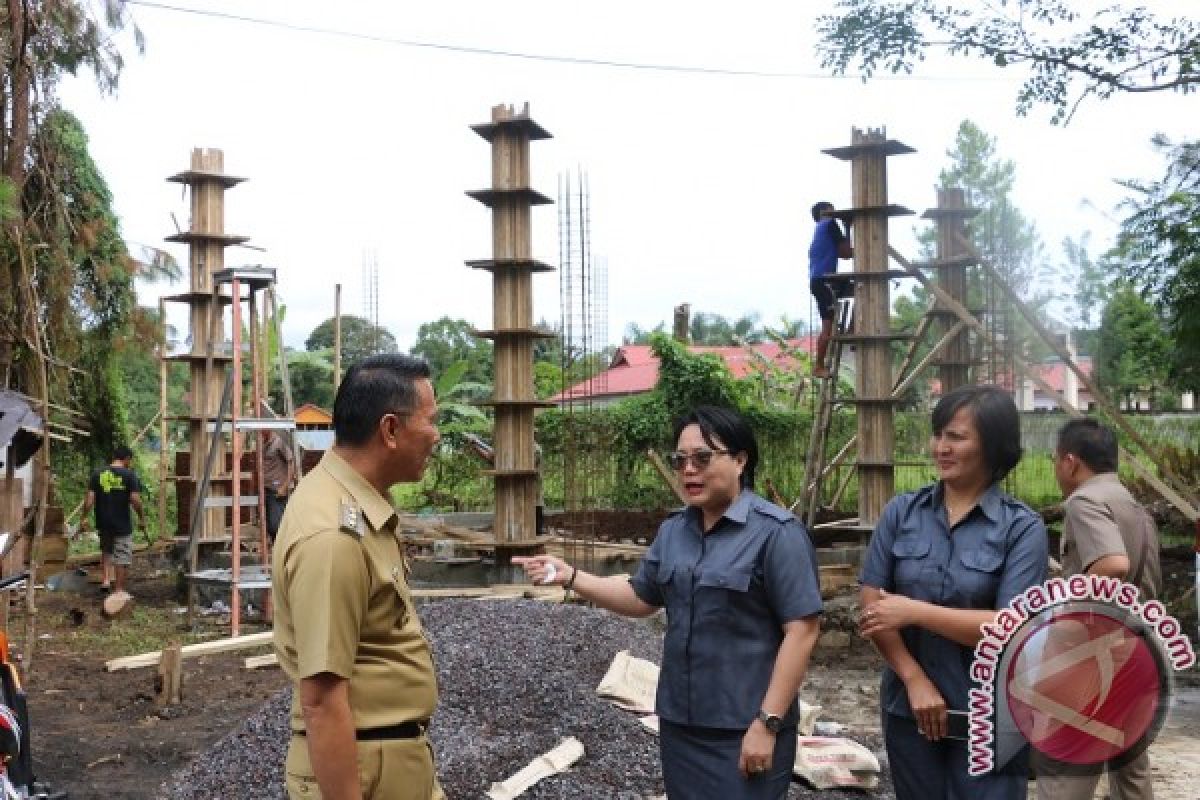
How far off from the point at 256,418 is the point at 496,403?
2338 mm

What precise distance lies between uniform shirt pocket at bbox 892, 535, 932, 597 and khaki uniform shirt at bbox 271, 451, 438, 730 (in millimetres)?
1334

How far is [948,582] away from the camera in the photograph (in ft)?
9.97

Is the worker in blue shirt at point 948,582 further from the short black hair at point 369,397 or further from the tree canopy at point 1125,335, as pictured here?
the tree canopy at point 1125,335

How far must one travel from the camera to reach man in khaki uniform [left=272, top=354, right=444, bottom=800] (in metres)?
2.30

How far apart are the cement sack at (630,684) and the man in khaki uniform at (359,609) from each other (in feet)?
12.3

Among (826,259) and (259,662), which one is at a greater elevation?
(826,259)

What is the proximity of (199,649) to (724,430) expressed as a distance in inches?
256

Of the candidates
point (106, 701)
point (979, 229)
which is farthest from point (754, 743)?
point (979, 229)

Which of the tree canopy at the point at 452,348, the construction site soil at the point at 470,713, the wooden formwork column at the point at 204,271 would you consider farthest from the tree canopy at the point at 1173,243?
the tree canopy at the point at 452,348

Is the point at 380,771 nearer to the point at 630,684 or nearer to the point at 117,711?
the point at 630,684

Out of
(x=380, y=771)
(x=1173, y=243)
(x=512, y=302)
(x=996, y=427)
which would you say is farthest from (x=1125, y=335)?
(x=380, y=771)

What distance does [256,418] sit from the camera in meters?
9.43

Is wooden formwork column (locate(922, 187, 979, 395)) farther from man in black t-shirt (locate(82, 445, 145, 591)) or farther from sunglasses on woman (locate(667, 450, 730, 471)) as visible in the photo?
man in black t-shirt (locate(82, 445, 145, 591))

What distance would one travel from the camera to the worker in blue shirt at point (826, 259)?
10.8m
